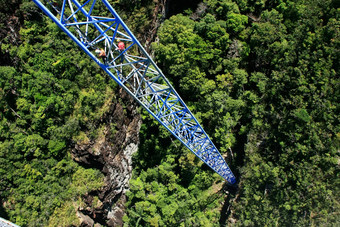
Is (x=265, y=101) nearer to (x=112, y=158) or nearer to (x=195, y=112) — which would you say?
(x=195, y=112)

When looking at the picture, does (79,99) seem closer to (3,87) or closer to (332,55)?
(3,87)

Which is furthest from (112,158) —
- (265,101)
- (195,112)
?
(265,101)

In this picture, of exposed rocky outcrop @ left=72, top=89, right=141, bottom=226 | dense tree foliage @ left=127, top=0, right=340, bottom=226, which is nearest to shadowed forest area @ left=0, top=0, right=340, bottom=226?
dense tree foliage @ left=127, top=0, right=340, bottom=226

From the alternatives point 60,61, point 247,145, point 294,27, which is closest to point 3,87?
point 60,61

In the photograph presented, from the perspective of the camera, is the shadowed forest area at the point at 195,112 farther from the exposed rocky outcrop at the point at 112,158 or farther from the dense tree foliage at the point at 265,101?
the exposed rocky outcrop at the point at 112,158

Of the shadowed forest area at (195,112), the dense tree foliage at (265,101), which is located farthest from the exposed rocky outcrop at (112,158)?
the dense tree foliage at (265,101)

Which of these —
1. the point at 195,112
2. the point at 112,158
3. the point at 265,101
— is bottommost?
the point at 112,158

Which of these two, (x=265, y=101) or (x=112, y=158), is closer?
(x=112, y=158)
